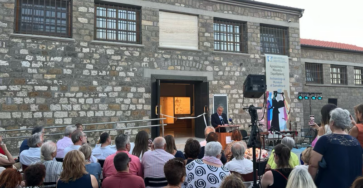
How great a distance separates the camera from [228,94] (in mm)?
11914

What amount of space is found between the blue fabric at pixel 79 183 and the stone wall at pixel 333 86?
14642 millimetres

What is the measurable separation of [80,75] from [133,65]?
194cm

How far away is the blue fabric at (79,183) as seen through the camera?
301cm

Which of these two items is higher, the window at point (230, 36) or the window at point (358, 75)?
the window at point (230, 36)

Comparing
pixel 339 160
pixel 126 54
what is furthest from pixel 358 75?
pixel 339 160

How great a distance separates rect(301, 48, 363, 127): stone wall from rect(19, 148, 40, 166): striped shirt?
14.4 m

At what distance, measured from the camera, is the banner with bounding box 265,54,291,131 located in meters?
12.9

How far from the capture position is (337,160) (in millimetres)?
2844

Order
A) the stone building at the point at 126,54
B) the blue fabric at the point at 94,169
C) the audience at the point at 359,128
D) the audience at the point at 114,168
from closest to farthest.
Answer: the audience at the point at 359,128 < the blue fabric at the point at 94,169 < the audience at the point at 114,168 < the stone building at the point at 126,54

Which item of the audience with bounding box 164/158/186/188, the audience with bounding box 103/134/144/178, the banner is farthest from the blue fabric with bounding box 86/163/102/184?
the banner

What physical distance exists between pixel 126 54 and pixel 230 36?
5.07 m

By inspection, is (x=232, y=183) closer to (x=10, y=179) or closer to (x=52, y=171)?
(x=10, y=179)

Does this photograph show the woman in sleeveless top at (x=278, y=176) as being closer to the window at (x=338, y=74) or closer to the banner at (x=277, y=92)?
the banner at (x=277, y=92)

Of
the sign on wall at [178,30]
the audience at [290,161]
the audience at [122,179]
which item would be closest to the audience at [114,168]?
the audience at [122,179]
